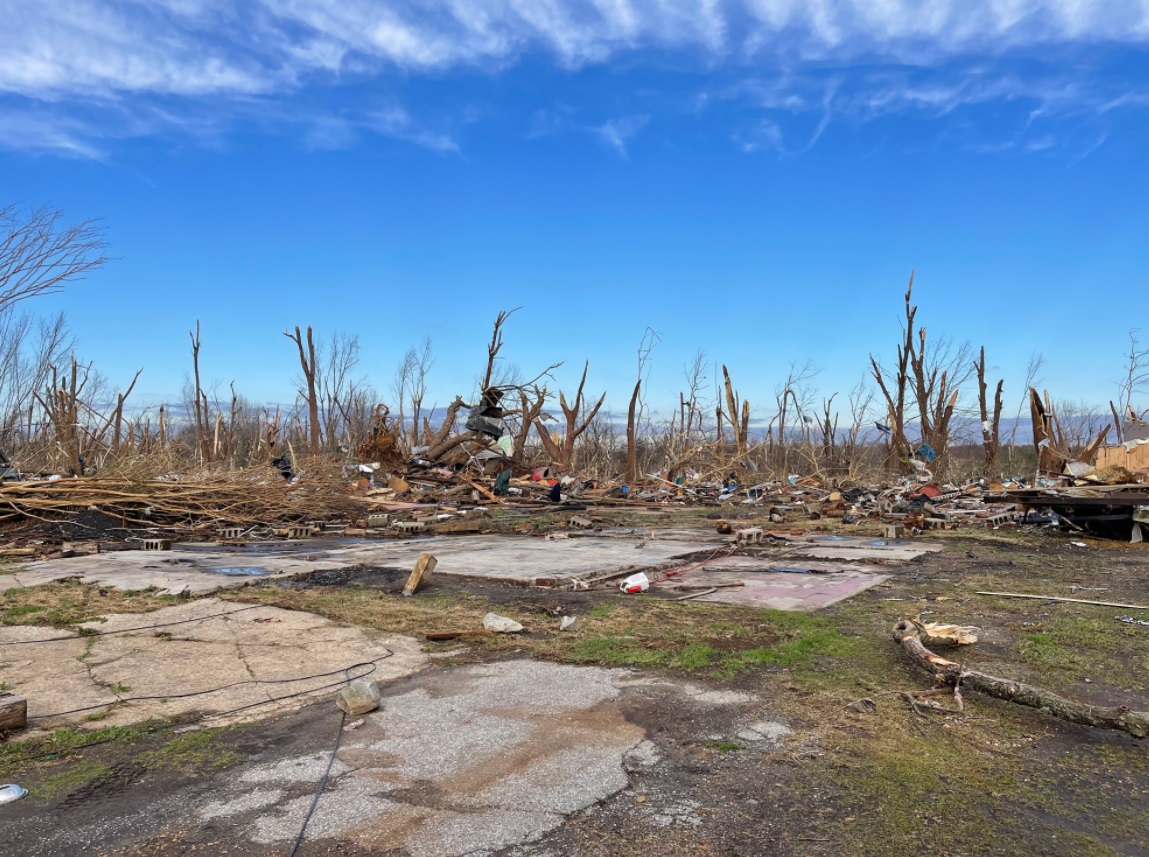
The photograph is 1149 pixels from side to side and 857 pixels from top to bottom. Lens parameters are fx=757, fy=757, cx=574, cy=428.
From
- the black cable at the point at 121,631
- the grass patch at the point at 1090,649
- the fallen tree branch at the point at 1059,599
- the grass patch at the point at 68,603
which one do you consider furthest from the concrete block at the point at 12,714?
the fallen tree branch at the point at 1059,599

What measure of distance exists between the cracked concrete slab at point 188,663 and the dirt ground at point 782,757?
27 cm

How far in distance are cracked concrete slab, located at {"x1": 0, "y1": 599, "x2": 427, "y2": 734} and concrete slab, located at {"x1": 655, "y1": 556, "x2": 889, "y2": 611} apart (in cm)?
324

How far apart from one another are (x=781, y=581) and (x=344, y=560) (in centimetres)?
518

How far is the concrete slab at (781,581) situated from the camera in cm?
681

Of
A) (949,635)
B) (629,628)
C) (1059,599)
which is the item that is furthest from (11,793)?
(1059,599)

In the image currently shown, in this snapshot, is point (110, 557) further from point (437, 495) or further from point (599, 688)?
point (437, 495)

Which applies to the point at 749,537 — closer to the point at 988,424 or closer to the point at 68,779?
the point at 68,779

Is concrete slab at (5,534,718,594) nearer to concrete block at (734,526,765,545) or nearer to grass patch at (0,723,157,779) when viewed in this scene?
concrete block at (734,526,765,545)

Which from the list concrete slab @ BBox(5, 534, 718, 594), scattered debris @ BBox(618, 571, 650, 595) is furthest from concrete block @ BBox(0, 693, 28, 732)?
scattered debris @ BBox(618, 571, 650, 595)

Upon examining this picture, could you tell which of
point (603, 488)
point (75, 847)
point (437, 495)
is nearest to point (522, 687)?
point (75, 847)

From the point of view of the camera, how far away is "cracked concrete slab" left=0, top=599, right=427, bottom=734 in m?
3.95

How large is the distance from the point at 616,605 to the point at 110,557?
6.50 meters

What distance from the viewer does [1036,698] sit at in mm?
3715

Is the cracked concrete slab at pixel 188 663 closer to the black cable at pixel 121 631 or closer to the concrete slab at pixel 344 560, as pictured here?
the black cable at pixel 121 631
